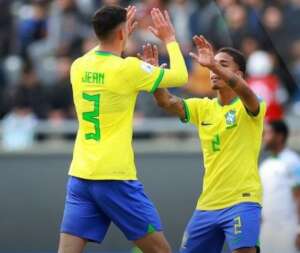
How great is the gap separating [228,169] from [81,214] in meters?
1.17

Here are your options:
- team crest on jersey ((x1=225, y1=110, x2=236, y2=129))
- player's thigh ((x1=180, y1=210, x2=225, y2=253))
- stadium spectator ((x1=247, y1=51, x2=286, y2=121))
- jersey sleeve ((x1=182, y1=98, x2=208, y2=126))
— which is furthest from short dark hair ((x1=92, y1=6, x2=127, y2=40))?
stadium spectator ((x1=247, y1=51, x2=286, y2=121))

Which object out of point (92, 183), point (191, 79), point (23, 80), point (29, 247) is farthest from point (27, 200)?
point (92, 183)

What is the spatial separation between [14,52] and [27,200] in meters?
2.08

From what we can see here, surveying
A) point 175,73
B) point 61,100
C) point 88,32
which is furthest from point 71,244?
point 88,32

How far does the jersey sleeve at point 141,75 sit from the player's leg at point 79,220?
77cm

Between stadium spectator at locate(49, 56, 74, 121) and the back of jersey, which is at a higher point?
the back of jersey

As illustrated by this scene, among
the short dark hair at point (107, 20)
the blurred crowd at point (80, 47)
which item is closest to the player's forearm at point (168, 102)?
the short dark hair at point (107, 20)

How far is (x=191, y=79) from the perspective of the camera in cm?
1464

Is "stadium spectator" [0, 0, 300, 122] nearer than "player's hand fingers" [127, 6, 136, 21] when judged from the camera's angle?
No

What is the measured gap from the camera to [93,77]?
8422 mm

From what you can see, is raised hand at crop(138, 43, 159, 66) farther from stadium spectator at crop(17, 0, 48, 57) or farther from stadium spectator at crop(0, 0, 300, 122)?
stadium spectator at crop(17, 0, 48, 57)

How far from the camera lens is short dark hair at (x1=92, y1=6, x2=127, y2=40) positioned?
838 cm

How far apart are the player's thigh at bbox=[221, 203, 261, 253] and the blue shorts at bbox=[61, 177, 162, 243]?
0.59m

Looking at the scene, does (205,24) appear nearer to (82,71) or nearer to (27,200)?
(27,200)
